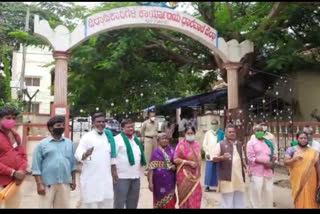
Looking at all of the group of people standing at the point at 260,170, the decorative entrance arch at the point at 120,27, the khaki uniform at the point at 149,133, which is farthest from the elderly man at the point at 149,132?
the group of people standing at the point at 260,170

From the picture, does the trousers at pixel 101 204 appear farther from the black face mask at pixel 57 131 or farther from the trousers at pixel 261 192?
the trousers at pixel 261 192

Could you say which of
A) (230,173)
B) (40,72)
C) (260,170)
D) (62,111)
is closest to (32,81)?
(40,72)

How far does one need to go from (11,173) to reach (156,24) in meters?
5.18

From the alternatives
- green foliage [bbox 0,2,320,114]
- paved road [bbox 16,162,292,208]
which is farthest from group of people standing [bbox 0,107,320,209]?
green foliage [bbox 0,2,320,114]

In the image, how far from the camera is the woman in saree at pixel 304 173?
16.7ft

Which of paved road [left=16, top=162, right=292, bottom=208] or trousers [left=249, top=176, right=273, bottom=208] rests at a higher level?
trousers [left=249, top=176, right=273, bottom=208]

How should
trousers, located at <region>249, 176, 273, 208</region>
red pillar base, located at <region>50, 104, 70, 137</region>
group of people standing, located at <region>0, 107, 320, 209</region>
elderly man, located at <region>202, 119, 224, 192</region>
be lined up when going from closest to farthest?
group of people standing, located at <region>0, 107, 320, 209</region>, trousers, located at <region>249, 176, 273, 208</region>, elderly man, located at <region>202, 119, 224, 192</region>, red pillar base, located at <region>50, 104, 70, 137</region>

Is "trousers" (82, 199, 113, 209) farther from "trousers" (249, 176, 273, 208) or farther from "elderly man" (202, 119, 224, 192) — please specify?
"elderly man" (202, 119, 224, 192)

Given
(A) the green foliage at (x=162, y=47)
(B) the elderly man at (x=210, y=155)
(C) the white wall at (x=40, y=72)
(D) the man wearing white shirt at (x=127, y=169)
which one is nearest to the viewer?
(D) the man wearing white shirt at (x=127, y=169)

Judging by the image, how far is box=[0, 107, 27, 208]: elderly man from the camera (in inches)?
162

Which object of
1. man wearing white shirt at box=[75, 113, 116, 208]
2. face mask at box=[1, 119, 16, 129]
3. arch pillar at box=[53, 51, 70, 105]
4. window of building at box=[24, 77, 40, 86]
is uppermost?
window of building at box=[24, 77, 40, 86]

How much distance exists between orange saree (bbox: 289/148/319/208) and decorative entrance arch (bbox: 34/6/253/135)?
14.6 ft

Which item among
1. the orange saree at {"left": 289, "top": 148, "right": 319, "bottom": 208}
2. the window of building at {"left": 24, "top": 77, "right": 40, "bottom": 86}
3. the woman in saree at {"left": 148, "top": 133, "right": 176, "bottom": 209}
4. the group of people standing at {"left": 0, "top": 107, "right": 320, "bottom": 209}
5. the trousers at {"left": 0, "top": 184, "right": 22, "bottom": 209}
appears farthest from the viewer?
the window of building at {"left": 24, "top": 77, "right": 40, "bottom": 86}

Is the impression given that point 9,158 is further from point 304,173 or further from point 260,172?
point 304,173
